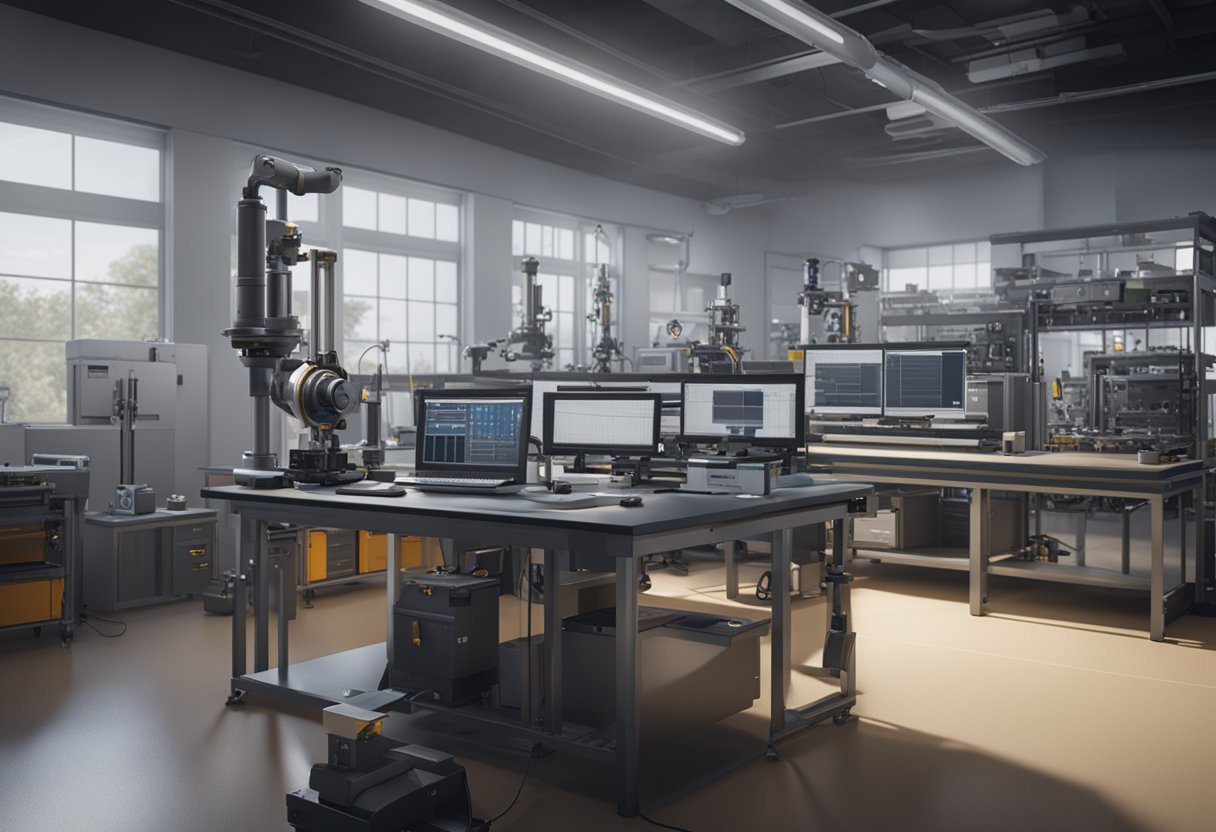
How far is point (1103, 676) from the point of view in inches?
155

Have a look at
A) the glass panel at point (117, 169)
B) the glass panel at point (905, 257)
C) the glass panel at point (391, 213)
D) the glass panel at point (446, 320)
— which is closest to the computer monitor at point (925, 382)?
the glass panel at point (446, 320)

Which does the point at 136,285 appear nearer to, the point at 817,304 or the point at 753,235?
the point at 817,304

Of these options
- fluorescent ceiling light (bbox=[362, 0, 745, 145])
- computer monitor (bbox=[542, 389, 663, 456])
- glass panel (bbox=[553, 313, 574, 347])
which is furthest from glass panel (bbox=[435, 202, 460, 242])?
computer monitor (bbox=[542, 389, 663, 456])

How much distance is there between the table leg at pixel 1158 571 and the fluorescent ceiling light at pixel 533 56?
3970 mm

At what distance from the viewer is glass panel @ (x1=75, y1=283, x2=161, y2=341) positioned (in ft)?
20.4

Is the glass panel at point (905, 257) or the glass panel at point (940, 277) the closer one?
the glass panel at point (940, 277)

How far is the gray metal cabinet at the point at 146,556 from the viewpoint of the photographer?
5.13 metres

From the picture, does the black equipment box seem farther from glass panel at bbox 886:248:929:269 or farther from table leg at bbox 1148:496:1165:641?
glass panel at bbox 886:248:929:269

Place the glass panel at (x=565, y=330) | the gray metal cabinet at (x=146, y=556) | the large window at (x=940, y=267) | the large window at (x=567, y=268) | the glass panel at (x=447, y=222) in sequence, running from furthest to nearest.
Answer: the large window at (x=940, y=267), the glass panel at (x=565, y=330), the large window at (x=567, y=268), the glass panel at (x=447, y=222), the gray metal cabinet at (x=146, y=556)

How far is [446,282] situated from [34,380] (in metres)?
3.42

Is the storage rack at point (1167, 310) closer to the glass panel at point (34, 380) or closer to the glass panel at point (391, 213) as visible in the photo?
the glass panel at point (391, 213)

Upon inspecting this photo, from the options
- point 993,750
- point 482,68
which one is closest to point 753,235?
point 482,68

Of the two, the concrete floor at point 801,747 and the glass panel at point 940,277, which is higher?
the glass panel at point 940,277

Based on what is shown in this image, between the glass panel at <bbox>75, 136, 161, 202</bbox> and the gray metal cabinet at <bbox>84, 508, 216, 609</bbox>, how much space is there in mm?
2239
